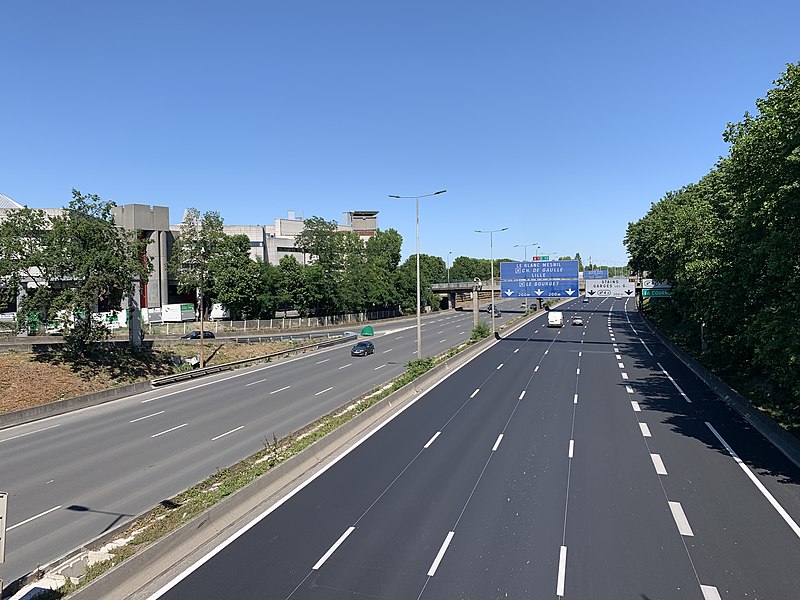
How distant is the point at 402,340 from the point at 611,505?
174ft

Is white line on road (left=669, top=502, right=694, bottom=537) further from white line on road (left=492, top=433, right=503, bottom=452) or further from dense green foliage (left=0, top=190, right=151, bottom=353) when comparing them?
dense green foliage (left=0, top=190, right=151, bottom=353)

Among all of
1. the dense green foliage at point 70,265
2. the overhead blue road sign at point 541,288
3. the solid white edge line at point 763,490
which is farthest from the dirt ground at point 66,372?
the solid white edge line at point 763,490

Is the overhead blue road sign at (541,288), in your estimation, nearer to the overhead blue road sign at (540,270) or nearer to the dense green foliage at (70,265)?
the overhead blue road sign at (540,270)

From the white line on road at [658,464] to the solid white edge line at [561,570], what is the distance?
733 centimetres

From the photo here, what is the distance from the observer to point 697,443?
2161cm

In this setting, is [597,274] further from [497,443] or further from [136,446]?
[136,446]

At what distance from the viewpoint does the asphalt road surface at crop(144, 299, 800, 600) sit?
11.0 meters

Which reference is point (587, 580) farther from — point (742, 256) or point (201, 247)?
point (201, 247)

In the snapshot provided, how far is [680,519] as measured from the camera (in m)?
14.2

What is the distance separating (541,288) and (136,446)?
45.6 metres

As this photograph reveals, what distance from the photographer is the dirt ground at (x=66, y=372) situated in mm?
31708

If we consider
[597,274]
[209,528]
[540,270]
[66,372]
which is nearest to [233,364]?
[66,372]

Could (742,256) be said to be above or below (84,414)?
above

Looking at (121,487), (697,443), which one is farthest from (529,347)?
(121,487)
